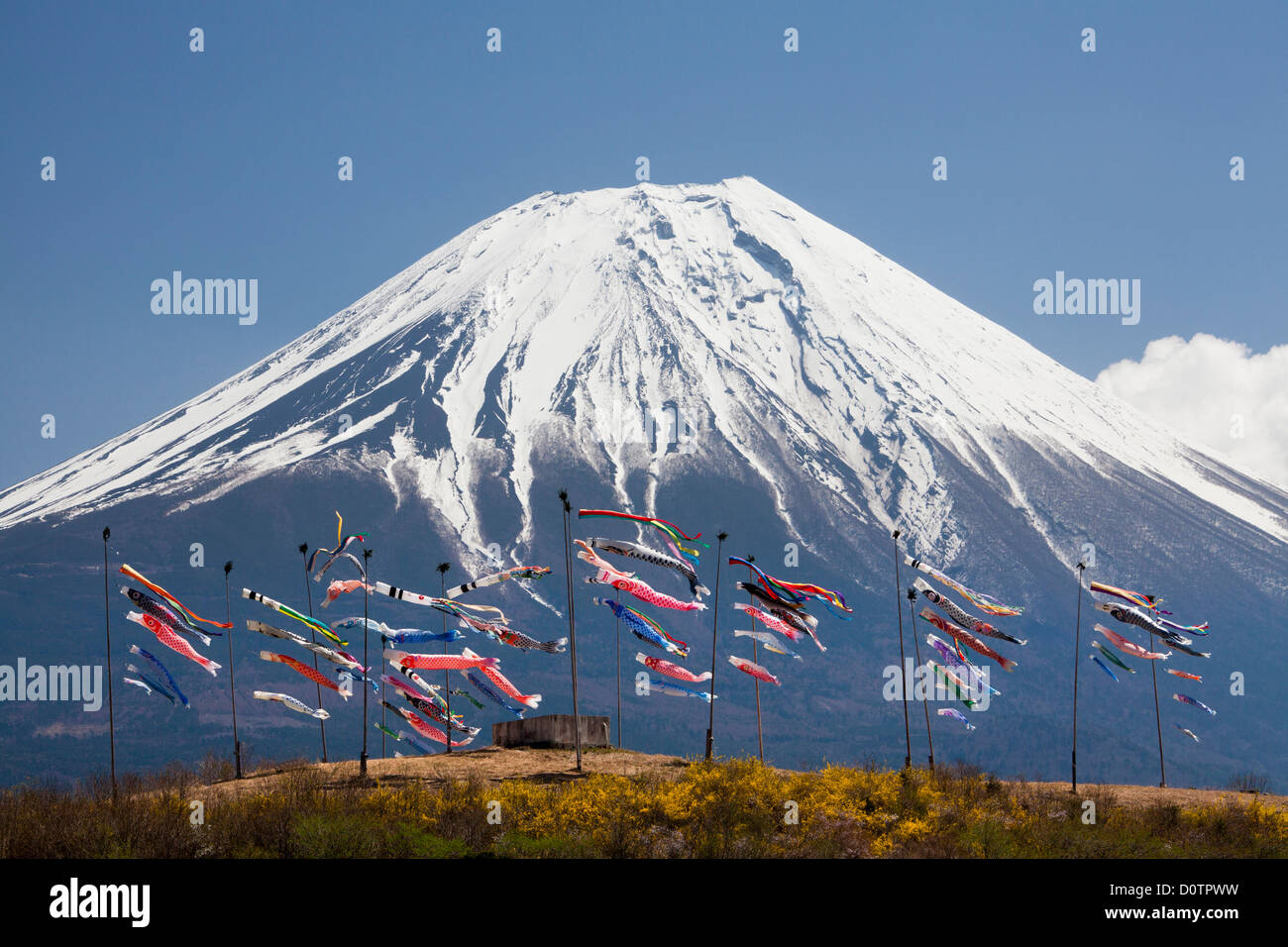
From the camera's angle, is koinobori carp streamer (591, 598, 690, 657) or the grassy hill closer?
the grassy hill

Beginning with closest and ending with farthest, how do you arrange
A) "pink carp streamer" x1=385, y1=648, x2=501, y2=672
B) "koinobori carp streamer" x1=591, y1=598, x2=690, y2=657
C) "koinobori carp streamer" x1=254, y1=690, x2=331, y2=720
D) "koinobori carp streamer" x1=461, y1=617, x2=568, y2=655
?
"pink carp streamer" x1=385, y1=648, x2=501, y2=672
"koinobori carp streamer" x1=461, y1=617, x2=568, y2=655
"koinobori carp streamer" x1=254, y1=690, x2=331, y2=720
"koinobori carp streamer" x1=591, y1=598, x2=690, y2=657

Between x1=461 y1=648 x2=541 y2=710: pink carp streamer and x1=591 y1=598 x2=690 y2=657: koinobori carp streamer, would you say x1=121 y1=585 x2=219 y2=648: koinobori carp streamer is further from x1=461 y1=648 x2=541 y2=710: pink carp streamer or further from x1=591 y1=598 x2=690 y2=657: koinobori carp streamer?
x1=591 y1=598 x2=690 y2=657: koinobori carp streamer

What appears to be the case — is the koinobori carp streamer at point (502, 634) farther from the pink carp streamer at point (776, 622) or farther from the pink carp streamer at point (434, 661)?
the pink carp streamer at point (776, 622)

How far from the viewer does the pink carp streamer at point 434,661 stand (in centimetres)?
3672

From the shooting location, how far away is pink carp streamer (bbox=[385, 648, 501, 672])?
36719 millimetres

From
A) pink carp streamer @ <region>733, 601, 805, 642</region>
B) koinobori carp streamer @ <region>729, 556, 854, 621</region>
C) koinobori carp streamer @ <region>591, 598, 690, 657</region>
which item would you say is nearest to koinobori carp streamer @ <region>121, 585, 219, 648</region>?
koinobori carp streamer @ <region>591, 598, 690, 657</region>

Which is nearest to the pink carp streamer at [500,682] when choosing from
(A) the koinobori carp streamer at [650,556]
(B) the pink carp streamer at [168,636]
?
(A) the koinobori carp streamer at [650,556]
